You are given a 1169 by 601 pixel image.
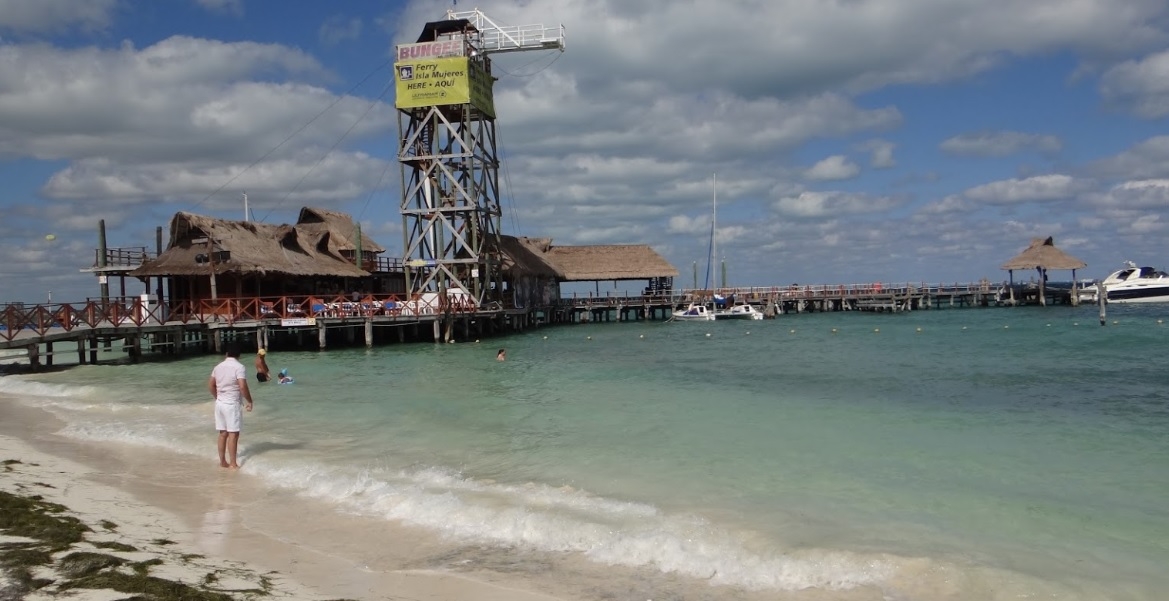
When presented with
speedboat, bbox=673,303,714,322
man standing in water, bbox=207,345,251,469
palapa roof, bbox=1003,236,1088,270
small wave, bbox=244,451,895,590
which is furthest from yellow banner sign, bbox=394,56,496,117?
palapa roof, bbox=1003,236,1088,270

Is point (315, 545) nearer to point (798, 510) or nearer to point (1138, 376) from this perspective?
point (798, 510)

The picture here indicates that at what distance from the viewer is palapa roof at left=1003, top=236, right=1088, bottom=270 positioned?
204 feet

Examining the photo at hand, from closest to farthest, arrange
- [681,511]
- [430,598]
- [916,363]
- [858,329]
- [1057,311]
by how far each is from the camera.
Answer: [430,598] → [681,511] → [916,363] → [858,329] → [1057,311]

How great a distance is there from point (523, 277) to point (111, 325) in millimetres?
25201

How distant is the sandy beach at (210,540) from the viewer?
5.43 meters

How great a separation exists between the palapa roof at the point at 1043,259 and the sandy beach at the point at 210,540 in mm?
66178

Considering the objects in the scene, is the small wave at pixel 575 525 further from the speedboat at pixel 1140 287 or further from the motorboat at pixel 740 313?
the speedboat at pixel 1140 287

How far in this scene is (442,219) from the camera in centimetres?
3797

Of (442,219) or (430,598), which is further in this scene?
(442,219)

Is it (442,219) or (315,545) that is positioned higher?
(442,219)

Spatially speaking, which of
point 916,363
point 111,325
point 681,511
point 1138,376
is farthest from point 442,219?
point 681,511

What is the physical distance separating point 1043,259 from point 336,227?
5306cm

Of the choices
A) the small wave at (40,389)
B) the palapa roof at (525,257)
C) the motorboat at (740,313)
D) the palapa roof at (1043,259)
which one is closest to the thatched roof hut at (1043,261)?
the palapa roof at (1043,259)

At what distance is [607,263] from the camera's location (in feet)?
196
